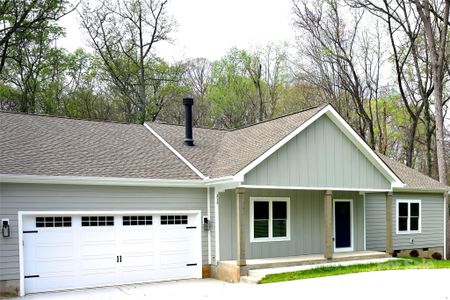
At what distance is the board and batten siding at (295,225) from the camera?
1427cm

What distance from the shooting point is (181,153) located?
15.9 metres

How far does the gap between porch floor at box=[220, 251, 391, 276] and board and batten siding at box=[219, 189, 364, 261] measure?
1.18 ft

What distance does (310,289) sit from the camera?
36.4ft

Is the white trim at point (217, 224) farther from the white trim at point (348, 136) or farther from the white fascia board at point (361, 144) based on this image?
the white fascia board at point (361, 144)

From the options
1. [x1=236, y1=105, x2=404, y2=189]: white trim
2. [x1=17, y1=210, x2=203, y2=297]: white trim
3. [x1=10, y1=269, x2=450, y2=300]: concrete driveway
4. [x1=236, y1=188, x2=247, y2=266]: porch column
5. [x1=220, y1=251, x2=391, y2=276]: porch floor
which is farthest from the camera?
[x1=236, y1=105, x2=404, y2=189]: white trim

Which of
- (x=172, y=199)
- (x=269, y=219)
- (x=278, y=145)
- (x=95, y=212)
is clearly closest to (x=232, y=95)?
(x=269, y=219)

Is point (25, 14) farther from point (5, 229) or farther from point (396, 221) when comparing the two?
point (396, 221)

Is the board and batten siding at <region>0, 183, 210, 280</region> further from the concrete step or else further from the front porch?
the concrete step

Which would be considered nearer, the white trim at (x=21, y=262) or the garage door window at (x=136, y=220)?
the white trim at (x=21, y=262)

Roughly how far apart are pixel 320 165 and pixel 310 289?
4.75m

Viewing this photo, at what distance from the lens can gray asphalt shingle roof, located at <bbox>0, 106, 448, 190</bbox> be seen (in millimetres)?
12891

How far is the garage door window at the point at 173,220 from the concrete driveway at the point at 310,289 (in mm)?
1761

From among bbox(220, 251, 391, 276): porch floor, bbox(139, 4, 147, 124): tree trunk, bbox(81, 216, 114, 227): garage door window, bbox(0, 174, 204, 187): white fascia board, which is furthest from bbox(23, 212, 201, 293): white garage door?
bbox(139, 4, 147, 124): tree trunk

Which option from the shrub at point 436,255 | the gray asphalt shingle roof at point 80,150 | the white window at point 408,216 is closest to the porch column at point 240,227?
the gray asphalt shingle roof at point 80,150
